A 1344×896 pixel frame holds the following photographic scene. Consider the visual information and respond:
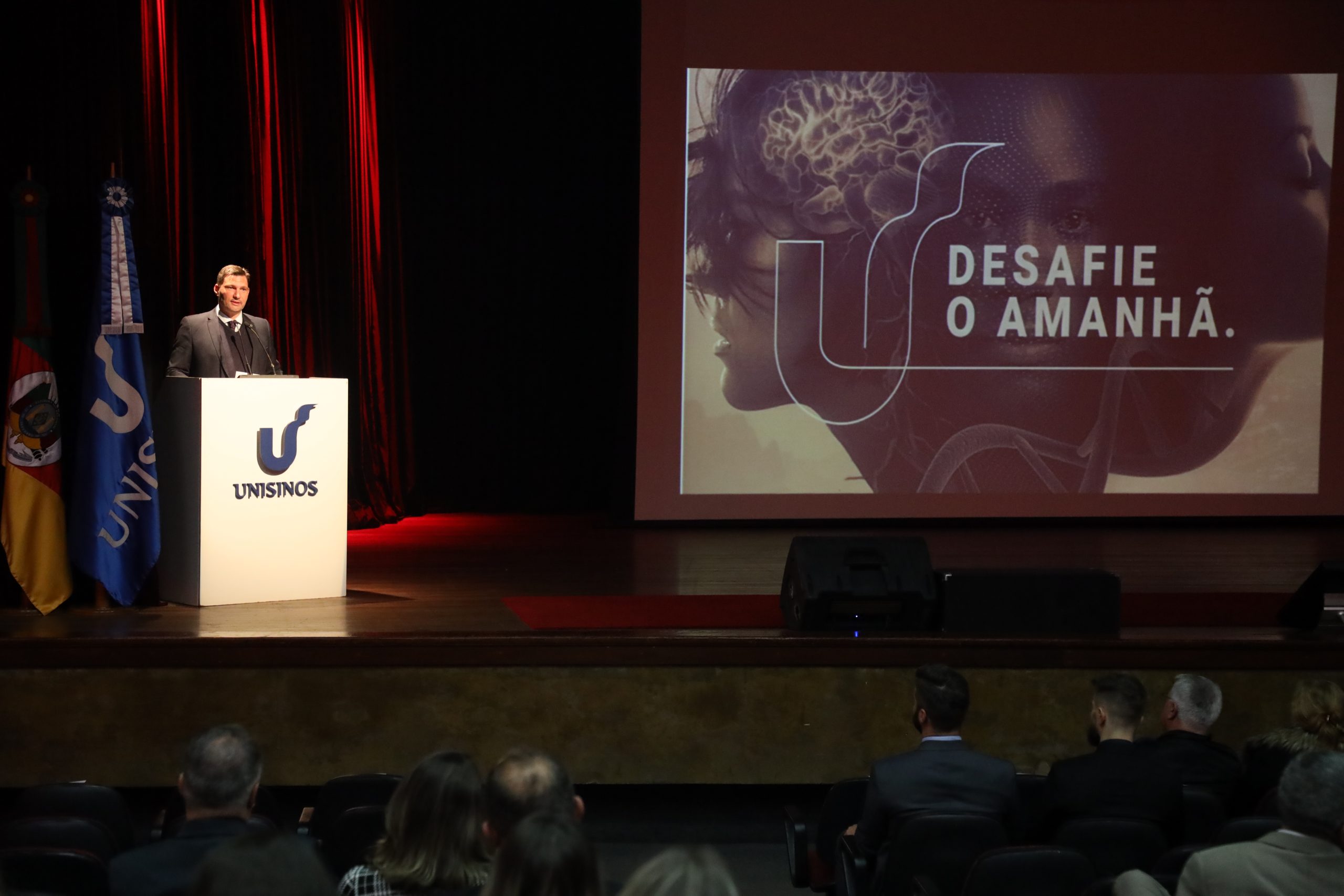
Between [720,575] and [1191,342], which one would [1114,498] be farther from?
[720,575]

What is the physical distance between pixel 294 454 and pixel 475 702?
3.71 feet

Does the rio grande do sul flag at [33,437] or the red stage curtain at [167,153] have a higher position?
the red stage curtain at [167,153]

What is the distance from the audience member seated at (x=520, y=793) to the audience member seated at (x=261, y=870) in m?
0.60

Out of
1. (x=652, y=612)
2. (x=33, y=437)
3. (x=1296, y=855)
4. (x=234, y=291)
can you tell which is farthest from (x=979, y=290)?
(x=1296, y=855)

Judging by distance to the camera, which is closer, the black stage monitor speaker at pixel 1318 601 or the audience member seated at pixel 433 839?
the audience member seated at pixel 433 839

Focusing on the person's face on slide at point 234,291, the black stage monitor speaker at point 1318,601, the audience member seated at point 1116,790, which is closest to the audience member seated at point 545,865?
the audience member seated at point 1116,790

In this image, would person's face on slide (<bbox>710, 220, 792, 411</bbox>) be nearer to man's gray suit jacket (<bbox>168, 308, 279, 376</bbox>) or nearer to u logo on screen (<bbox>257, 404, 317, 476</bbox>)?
man's gray suit jacket (<bbox>168, 308, 279, 376</bbox>)

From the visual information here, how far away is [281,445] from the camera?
4.95 meters

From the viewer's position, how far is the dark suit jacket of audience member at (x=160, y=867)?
2.40 metres

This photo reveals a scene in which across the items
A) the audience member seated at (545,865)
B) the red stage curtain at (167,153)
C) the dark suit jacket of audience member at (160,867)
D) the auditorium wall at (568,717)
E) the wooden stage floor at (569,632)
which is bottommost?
the auditorium wall at (568,717)

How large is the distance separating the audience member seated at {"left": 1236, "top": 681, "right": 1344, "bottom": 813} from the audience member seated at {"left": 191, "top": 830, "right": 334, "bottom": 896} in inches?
98.6

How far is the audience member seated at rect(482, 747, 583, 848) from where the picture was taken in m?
2.30

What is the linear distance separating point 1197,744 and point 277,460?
305cm

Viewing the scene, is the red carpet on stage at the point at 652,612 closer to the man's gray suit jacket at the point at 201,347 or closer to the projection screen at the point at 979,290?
the man's gray suit jacket at the point at 201,347
